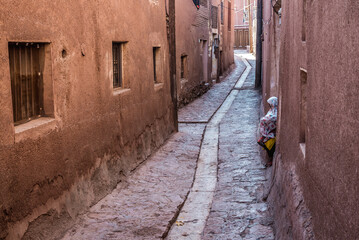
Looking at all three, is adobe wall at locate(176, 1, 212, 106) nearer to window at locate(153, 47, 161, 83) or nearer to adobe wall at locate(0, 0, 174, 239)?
window at locate(153, 47, 161, 83)

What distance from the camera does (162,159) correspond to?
8.48m

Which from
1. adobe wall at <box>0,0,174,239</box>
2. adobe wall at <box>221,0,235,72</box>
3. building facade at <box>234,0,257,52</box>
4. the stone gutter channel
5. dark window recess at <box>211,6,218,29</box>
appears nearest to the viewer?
adobe wall at <box>0,0,174,239</box>

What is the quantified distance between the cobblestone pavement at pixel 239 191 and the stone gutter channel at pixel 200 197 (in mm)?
98

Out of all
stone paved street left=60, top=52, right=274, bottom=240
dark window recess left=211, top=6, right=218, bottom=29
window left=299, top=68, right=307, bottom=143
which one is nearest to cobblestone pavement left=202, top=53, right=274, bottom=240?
stone paved street left=60, top=52, right=274, bottom=240

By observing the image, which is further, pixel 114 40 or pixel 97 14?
pixel 114 40

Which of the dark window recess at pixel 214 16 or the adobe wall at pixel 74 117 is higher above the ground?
the dark window recess at pixel 214 16

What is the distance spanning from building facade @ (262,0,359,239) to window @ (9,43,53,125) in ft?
7.83

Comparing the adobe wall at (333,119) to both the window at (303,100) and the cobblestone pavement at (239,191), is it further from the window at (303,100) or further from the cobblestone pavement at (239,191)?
the cobblestone pavement at (239,191)

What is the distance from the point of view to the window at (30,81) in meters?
4.35

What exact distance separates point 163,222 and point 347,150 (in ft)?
11.0

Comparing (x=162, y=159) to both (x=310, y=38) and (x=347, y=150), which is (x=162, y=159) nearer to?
(x=310, y=38)

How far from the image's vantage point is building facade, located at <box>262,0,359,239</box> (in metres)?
A: 2.36

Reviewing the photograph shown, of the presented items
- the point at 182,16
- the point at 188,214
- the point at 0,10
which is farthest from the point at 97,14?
the point at 182,16

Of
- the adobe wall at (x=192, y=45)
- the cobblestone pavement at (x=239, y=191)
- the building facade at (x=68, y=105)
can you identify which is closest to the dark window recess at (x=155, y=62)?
the building facade at (x=68, y=105)
